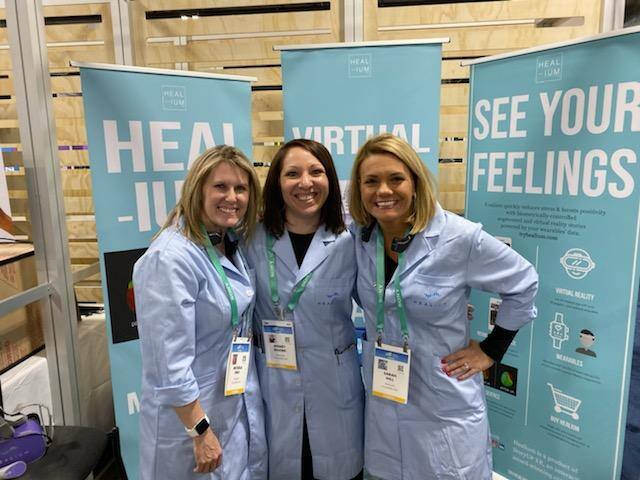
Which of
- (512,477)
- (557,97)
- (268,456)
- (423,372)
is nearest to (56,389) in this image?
(268,456)

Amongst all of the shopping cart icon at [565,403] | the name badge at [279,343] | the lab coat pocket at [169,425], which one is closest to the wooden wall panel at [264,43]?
the shopping cart icon at [565,403]

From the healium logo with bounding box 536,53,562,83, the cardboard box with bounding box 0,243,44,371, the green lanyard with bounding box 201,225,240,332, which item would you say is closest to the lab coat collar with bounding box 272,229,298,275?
the green lanyard with bounding box 201,225,240,332

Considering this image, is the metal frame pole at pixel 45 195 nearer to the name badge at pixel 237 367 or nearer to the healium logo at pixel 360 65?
the name badge at pixel 237 367

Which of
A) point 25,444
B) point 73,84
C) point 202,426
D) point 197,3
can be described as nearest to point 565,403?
point 202,426

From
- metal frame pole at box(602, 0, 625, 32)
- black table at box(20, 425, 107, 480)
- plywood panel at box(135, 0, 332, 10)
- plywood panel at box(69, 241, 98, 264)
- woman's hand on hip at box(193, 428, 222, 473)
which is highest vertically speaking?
plywood panel at box(135, 0, 332, 10)

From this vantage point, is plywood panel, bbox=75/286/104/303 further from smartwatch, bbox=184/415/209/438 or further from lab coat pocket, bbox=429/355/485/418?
lab coat pocket, bbox=429/355/485/418

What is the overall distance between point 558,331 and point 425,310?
1061 millimetres

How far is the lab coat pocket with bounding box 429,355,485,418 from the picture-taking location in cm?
145

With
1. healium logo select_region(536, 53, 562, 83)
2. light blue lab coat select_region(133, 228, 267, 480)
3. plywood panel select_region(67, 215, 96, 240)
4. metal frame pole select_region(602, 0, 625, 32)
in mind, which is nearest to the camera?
light blue lab coat select_region(133, 228, 267, 480)

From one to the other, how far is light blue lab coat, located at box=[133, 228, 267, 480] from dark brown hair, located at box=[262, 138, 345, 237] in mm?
193

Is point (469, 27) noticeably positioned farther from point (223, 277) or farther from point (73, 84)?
point (73, 84)

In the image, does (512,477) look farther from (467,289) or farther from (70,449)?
(70,449)

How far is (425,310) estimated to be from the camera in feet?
4.70

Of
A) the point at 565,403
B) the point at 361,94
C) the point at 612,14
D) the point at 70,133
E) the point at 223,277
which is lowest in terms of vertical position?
the point at 565,403
